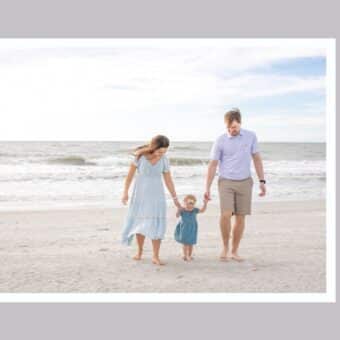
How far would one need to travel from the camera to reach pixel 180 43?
15.7 ft

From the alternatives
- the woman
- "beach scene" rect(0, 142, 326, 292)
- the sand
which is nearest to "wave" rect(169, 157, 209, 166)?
"beach scene" rect(0, 142, 326, 292)

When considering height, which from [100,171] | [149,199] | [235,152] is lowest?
[149,199]

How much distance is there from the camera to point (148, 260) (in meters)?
5.45

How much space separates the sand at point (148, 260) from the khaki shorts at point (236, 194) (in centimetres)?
58

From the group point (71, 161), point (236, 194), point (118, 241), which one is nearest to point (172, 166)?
point (71, 161)

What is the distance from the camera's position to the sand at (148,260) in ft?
15.5

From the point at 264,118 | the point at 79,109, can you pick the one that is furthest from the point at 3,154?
the point at 264,118

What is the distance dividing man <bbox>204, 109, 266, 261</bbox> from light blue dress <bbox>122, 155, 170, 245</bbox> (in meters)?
0.47

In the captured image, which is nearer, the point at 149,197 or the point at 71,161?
the point at 149,197

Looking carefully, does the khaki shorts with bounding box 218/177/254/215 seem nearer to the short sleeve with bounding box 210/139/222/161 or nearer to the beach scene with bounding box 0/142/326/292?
the short sleeve with bounding box 210/139/222/161

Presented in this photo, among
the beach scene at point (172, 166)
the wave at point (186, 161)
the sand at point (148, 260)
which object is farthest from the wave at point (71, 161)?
the sand at point (148, 260)

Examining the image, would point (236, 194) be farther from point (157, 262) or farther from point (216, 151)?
point (157, 262)

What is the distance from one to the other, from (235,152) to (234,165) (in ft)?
0.43

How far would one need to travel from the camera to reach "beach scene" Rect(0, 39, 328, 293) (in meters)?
4.91
